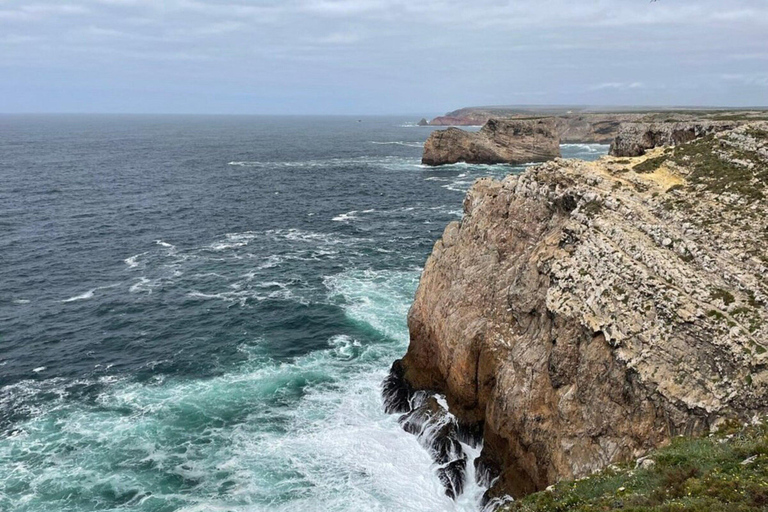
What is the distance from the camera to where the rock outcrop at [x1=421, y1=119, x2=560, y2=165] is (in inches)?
6161

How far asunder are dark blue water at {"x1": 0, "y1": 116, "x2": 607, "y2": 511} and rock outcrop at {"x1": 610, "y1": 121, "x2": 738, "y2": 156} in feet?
84.0

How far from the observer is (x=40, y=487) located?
31750mm

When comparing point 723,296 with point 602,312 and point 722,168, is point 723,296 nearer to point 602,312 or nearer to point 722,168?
point 602,312

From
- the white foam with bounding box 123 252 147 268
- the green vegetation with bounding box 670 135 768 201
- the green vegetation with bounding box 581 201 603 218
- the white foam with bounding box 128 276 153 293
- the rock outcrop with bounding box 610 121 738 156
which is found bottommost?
the white foam with bounding box 128 276 153 293

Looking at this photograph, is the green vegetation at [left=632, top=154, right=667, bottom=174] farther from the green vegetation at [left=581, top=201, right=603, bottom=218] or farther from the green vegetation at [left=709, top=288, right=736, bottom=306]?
the green vegetation at [left=709, top=288, right=736, bottom=306]

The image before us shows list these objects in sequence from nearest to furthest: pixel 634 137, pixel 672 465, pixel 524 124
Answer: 1. pixel 672 465
2. pixel 634 137
3. pixel 524 124

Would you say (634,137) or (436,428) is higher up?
(634,137)

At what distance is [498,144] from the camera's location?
158500 millimetres

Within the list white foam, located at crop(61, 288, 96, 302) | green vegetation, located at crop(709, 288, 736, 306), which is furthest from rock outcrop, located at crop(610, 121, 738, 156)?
white foam, located at crop(61, 288, 96, 302)

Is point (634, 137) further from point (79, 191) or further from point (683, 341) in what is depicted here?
point (79, 191)

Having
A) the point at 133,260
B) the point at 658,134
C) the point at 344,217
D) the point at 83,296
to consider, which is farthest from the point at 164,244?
the point at 658,134

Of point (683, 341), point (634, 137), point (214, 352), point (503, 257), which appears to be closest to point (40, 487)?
point (214, 352)

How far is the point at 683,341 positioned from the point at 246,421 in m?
28.5

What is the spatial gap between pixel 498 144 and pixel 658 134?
381 ft
